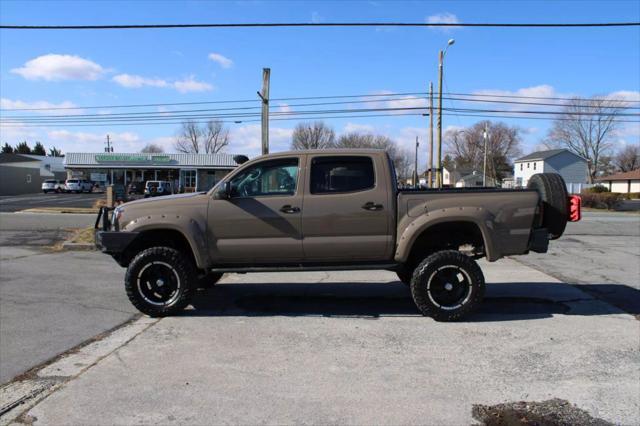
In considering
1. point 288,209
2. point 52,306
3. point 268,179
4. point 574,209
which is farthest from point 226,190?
point 574,209

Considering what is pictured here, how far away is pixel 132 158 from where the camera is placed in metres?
61.6

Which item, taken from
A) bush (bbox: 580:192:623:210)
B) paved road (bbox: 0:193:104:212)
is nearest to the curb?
paved road (bbox: 0:193:104:212)

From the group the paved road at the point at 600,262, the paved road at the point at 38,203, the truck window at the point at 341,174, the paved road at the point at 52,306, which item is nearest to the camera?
the paved road at the point at 52,306

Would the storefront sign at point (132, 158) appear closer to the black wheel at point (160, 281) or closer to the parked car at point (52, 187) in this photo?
the parked car at point (52, 187)

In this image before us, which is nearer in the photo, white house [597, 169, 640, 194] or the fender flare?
the fender flare

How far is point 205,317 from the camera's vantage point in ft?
20.5

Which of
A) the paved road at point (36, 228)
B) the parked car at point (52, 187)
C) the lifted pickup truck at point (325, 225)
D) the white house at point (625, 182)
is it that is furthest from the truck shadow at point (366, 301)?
the white house at point (625, 182)

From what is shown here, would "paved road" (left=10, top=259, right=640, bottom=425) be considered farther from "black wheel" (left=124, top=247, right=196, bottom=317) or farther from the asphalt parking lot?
"black wheel" (left=124, top=247, right=196, bottom=317)

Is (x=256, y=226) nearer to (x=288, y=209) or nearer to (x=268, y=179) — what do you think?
(x=288, y=209)

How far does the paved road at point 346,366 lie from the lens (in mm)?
3691

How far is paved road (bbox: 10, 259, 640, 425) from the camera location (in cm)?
369

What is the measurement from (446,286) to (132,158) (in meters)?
61.3

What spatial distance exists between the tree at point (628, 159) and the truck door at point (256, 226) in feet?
399

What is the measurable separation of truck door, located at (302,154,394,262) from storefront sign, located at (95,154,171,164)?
57.9 metres
